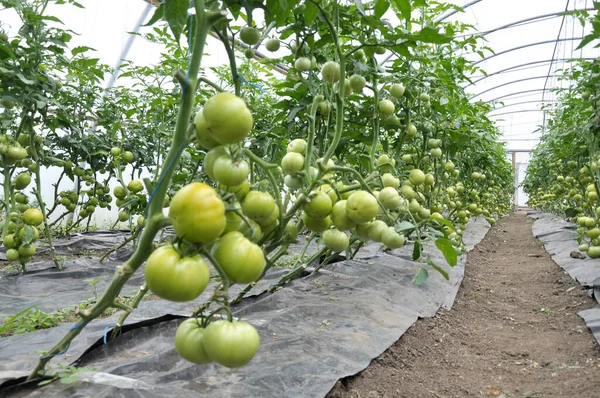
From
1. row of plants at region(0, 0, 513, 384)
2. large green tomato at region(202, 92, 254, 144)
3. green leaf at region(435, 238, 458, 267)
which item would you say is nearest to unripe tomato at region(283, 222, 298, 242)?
row of plants at region(0, 0, 513, 384)

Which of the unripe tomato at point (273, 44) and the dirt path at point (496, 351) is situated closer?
the unripe tomato at point (273, 44)

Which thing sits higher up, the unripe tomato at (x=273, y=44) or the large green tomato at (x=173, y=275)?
the unripe tomato at (x=273, y=44)

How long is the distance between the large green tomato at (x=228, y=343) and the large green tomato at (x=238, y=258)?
0.10 metres

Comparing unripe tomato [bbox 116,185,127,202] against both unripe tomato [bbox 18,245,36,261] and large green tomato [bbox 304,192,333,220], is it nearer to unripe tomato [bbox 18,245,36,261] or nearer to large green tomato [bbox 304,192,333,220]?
unripe tomato [bbox 18,245,36,261]

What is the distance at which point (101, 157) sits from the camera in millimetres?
5004

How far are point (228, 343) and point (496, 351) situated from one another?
2.53 m

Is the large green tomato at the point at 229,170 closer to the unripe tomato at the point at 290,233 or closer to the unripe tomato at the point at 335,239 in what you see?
the unripe tomato at the point at 290,233

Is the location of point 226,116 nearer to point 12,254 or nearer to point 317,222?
point 317,222

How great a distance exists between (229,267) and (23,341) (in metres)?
1.60

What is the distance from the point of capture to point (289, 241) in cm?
157

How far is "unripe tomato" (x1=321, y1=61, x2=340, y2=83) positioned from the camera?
1829 mm

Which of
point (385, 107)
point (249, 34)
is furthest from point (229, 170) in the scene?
point (385, 107)

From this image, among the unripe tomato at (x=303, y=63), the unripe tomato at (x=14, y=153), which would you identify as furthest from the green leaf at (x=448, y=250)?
the unripe tomato at (x=14, y=153)

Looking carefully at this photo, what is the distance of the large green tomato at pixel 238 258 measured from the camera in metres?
0.95
